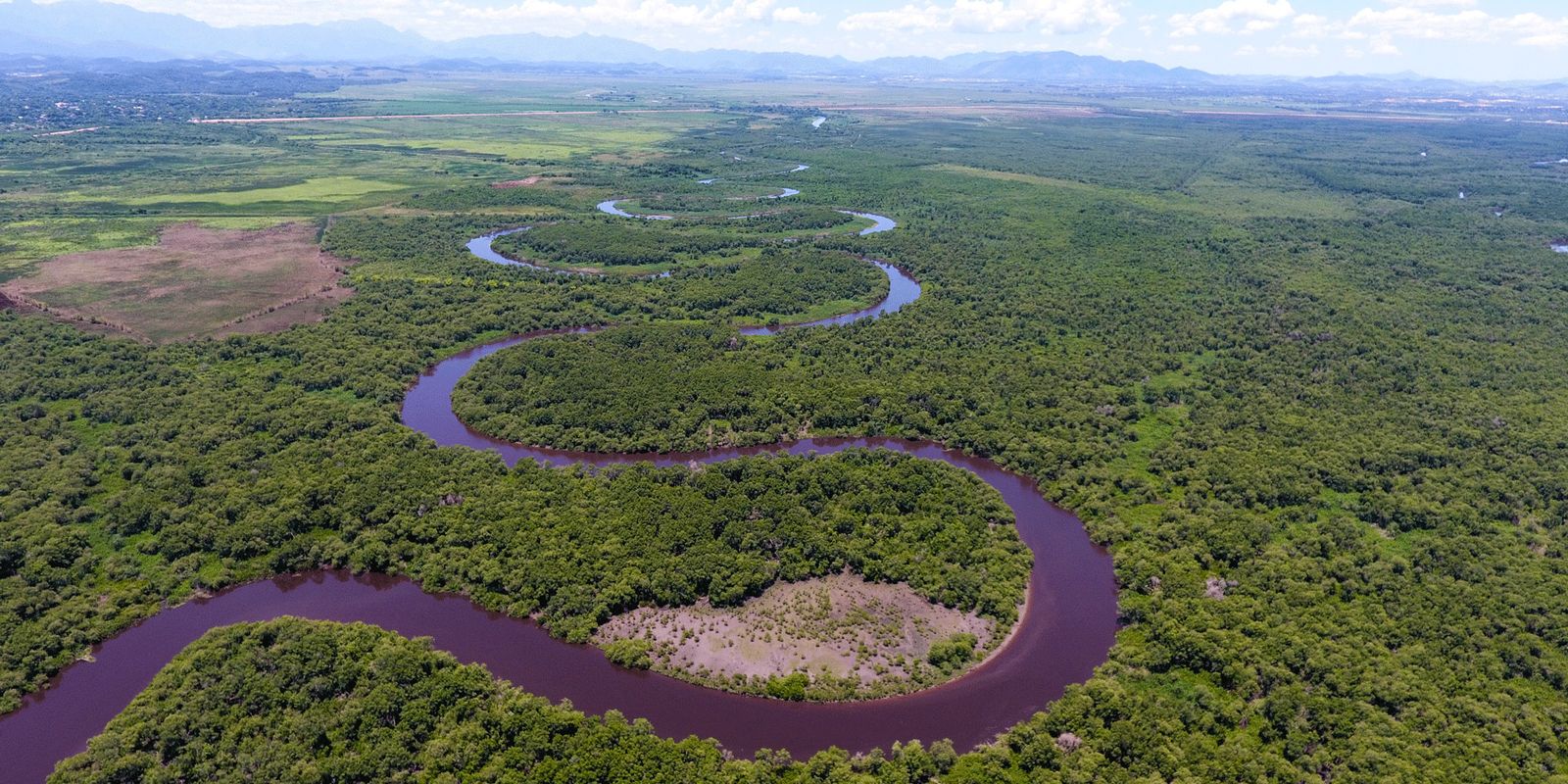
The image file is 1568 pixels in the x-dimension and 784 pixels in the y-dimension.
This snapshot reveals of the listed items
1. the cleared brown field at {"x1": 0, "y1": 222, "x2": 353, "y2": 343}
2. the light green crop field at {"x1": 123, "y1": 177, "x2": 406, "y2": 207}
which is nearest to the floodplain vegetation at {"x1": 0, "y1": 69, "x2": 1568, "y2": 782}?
the cleared brown field at {"x1": 0, "y1": 222, "x2": 353, "y2": 343}

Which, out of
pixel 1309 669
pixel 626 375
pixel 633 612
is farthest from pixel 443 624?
pixel 1309 669

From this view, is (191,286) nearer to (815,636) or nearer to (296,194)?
(296,194)

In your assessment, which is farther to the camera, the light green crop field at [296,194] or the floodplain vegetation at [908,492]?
the light green crop field at [296,194]

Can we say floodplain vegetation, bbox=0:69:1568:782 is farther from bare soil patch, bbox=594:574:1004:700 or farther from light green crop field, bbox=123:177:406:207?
light green crop field, bbox=123:177:406:207

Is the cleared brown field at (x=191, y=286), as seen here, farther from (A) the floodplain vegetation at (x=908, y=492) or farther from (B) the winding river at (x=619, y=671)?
(B) the winding river at (x=619, y=671)

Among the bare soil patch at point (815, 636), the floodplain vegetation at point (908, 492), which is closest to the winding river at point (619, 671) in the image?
the bare soil patch at point (815, 636)

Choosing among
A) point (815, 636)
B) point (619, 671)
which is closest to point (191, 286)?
point (619, 671)

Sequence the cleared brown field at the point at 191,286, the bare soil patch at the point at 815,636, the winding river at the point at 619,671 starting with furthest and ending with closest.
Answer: the cleared brown field at the point at 191,286, the bare soil patch at the point at 815,636, the winding river at the point at 619,671
